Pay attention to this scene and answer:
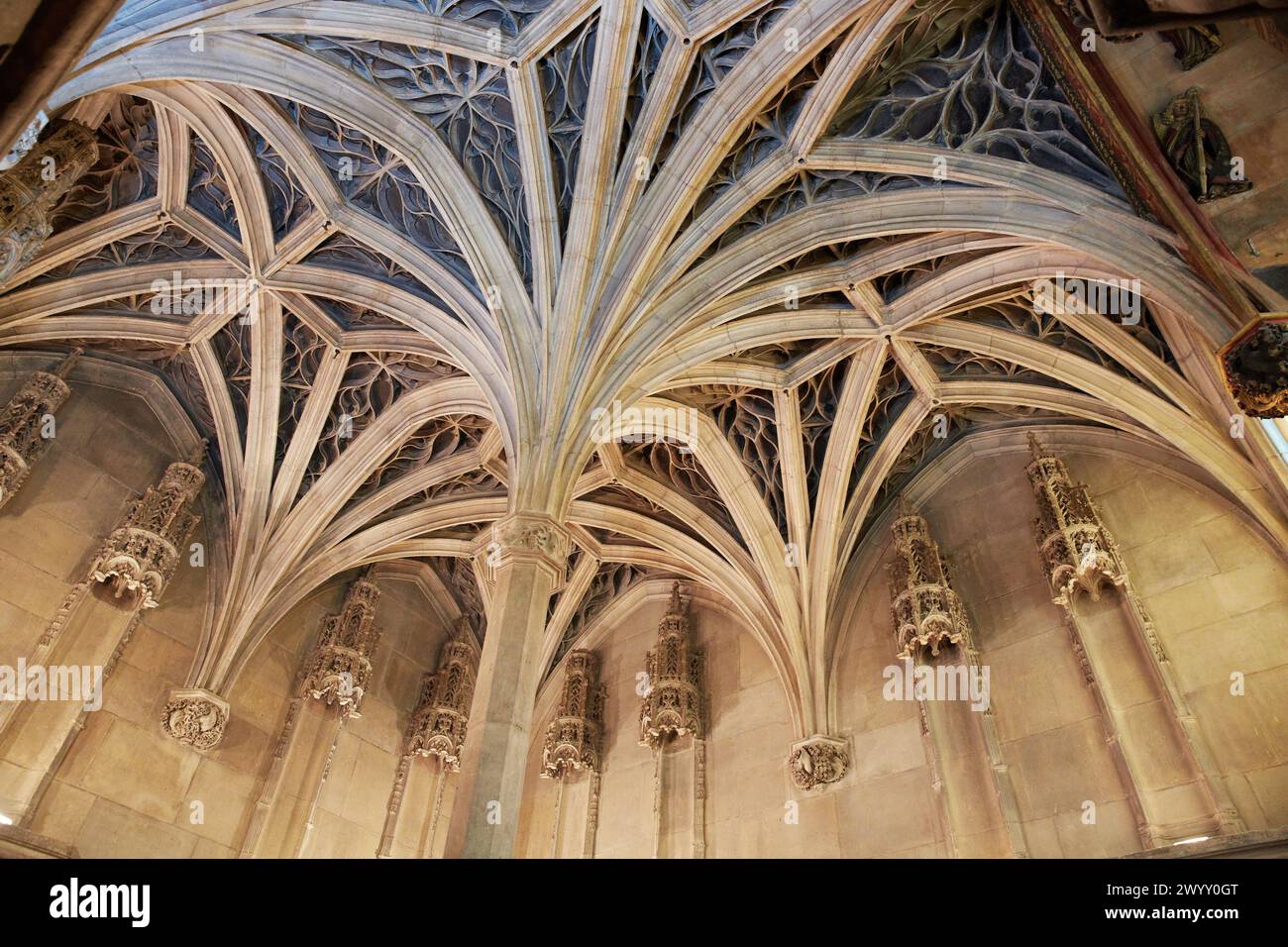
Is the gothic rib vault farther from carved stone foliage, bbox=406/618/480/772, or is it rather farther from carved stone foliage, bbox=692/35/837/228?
carved stone foliage, bbox=406/618/480/772

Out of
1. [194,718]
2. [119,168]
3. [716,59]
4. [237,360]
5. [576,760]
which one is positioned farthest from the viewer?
[576,760]

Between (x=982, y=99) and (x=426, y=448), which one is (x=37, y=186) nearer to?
(x=426, y=448)

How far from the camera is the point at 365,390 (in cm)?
1450

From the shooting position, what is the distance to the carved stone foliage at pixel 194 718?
13.1 m

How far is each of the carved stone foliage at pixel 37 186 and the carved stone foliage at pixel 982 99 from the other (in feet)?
29.5

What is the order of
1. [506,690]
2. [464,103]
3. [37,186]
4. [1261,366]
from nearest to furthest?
[1261,366] < [506,690] < [37,186] < [464,103]

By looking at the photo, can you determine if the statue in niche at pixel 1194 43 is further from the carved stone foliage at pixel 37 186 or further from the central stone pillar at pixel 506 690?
the carved stone foliage at pixel 37 186

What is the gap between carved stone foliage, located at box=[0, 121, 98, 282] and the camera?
9.29m

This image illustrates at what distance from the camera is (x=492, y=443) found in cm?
1497

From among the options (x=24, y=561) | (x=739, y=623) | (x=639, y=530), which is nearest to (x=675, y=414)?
(x=639, y=530)

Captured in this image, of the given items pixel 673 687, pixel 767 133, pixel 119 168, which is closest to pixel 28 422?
pixel 119 168

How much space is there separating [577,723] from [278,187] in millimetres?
9640
